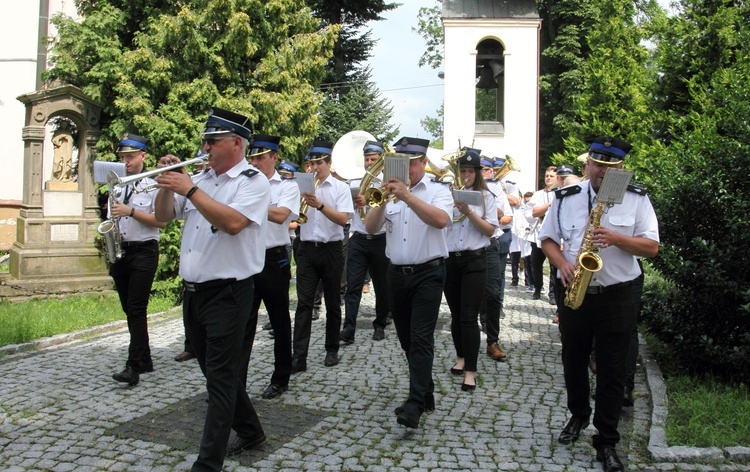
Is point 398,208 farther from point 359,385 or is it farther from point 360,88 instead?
point 360,88

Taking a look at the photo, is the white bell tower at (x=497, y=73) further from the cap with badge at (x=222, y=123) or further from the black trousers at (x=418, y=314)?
the cap with badge at (x=222, y=123)

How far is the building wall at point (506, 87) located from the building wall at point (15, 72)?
37.6ft

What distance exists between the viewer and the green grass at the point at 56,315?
849cm

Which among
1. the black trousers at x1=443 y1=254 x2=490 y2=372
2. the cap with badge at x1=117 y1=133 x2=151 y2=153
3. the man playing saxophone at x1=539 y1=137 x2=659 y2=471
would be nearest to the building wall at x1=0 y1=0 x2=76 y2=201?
the cap with badge at x1=117 y1=133 x2=151 y2=153

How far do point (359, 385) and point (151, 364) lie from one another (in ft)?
6.80

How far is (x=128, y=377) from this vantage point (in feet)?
21.5

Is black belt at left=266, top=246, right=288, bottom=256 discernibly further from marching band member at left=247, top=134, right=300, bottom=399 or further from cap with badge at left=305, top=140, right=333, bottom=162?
cap with badge at left=305, top=140, right=333, bottom=162

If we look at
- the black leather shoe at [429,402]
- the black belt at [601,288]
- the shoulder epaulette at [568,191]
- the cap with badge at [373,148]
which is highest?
the cap with badge at [373,148]

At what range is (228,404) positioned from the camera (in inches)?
168

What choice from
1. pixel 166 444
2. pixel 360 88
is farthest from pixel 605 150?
pixel 360 88

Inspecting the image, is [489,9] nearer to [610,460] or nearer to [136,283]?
[136,283]

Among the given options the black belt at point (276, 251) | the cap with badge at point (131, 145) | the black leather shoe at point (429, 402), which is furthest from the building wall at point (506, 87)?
the black leather shoe at point (429, 402)

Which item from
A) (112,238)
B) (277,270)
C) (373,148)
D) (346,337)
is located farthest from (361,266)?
(112,238)

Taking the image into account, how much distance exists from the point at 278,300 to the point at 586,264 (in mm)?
2750
